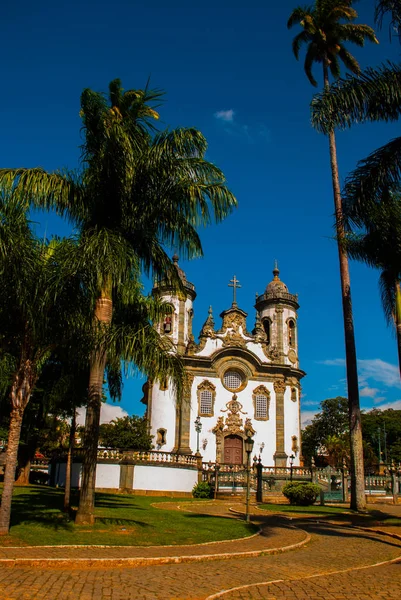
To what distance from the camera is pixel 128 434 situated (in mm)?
41688

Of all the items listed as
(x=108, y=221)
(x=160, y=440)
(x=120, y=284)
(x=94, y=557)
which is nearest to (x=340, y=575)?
(x=94, y=557)

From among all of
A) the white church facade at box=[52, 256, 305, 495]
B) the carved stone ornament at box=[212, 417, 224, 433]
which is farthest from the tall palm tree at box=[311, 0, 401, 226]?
the carved stone ornament at box=[212, 417, 224, 433]

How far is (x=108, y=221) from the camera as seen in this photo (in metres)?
14.0

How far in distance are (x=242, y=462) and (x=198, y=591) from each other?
117 ft

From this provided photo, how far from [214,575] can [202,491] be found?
74.6 feet

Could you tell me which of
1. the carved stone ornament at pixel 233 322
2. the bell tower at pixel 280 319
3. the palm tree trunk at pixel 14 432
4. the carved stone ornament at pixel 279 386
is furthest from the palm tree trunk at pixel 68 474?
the bell tower at pixel 280 319

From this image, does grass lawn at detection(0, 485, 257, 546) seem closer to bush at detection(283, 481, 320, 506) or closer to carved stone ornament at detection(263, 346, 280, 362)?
bush at detection(283, 481, 320, 506)

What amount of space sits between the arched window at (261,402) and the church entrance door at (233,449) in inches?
94.7

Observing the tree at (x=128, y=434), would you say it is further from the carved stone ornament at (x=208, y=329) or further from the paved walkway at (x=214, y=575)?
the paved walkway at (x=214, y=575)

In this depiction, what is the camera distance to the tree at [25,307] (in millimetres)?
10633

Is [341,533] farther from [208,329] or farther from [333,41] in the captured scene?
[208,329]

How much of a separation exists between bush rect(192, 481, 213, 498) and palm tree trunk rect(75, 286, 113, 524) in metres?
18.4

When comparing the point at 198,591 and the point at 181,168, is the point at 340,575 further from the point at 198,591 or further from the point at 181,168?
the point at 181,168

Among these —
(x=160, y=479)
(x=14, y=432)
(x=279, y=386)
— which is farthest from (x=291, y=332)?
(x=14, y=432)
